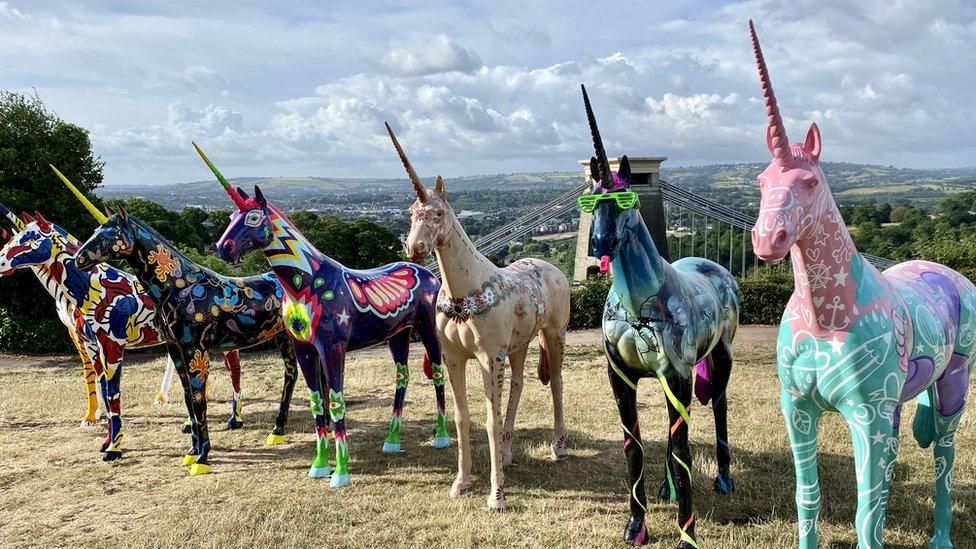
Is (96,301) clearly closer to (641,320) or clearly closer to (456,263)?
(456,263)

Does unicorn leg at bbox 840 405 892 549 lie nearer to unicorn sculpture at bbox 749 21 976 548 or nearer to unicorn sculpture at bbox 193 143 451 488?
unicorn sculpture at bbox 749 21 976 548

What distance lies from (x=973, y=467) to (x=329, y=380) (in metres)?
5.95

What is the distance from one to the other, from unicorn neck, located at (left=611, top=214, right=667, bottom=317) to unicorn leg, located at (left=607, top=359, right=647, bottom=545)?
56cm

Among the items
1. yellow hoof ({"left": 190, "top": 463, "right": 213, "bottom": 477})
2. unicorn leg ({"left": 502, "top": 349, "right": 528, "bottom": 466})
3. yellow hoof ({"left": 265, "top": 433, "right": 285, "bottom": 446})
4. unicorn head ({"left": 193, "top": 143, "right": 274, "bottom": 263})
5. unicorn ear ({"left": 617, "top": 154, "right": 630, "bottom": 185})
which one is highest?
unicorn ear ({"left": 617, "top": 154, "right": 630, "bottom": 185})

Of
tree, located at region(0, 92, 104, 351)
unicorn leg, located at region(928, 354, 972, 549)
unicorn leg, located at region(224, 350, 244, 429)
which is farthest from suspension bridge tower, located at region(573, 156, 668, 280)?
unicorn leg, located at region(928, 354, 972, 549)

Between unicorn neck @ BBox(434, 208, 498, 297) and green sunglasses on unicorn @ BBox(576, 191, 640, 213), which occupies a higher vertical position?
green sunglasses on unicorn @ BBox(576, 191, 640, 213)

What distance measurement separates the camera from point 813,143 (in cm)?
317

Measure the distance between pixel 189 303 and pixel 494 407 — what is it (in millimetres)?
3303

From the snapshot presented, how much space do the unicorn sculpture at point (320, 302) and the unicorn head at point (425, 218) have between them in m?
1.42

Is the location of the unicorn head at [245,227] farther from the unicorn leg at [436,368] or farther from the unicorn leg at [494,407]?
the unicorn leg at [494,407]

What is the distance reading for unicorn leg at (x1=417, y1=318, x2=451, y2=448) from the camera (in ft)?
22.4

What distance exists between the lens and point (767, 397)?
893 cm

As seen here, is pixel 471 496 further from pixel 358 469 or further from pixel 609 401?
pixel 609 401

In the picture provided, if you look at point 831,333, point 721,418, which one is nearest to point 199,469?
point 721,418
